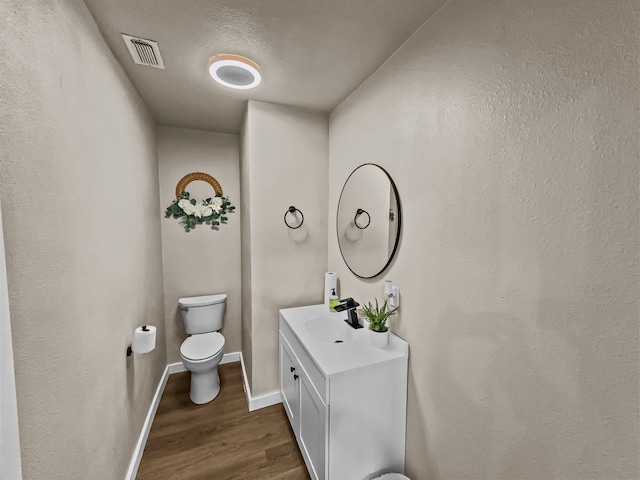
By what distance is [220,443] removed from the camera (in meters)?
1.75

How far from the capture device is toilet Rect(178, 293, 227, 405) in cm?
205

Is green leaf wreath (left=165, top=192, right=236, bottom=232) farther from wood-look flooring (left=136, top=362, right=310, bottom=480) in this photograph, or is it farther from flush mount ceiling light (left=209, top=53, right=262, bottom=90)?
wood-look flooring (left=136, top=362, right=310, bottom=480)

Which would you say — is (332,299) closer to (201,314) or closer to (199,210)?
(201,314)

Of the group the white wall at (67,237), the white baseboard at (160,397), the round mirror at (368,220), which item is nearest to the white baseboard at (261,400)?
the white baseboard at (160,397)

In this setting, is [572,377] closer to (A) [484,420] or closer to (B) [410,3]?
(A) [484,420]

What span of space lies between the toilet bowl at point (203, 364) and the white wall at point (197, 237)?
1.57 ft

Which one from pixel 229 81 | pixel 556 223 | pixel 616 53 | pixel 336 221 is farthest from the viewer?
pixel 336 221

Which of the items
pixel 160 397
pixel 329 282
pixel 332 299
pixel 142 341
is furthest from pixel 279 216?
pixel 160 397

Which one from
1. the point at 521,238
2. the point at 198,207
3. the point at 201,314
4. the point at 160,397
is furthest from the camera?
the point at 198,207

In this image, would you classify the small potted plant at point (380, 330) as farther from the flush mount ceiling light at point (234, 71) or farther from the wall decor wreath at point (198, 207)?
the wall decor wreath at point (198, 207)

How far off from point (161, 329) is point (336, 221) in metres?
1.91

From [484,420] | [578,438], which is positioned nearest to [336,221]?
[484,420]

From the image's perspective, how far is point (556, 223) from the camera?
29.7 inches

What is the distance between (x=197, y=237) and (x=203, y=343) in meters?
1.01
